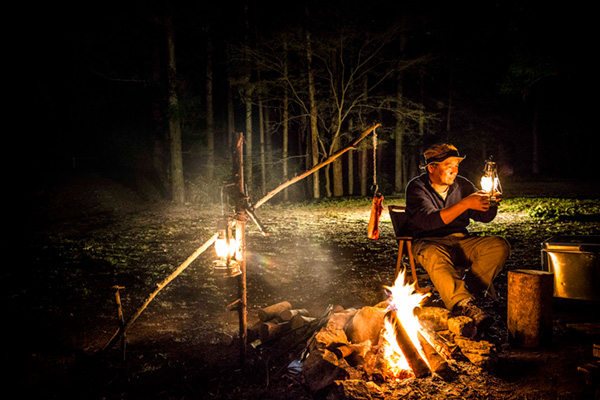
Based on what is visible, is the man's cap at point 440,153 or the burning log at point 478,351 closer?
the burning log at point 478,351

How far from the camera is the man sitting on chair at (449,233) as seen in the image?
394 cm

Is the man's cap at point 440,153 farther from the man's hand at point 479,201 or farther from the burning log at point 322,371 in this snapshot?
the burning log at point 322,371

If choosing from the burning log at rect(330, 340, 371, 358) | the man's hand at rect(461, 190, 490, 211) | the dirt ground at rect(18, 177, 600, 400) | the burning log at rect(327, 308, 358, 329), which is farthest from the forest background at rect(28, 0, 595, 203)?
the burning log at rect(330, 340, 371, 358)

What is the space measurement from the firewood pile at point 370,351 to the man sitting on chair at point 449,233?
313 millimetres

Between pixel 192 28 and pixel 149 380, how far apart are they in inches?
724

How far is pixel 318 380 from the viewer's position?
3.11m

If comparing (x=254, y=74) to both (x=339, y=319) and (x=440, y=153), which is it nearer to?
(x=440, y=153)


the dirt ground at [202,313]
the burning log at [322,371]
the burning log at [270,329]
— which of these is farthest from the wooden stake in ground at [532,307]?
the burning log at [270,329]

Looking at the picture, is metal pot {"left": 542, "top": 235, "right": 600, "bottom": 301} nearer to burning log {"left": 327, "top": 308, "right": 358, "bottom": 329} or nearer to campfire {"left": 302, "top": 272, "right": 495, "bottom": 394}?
campfire {"left": 302, "top": 272, "right": 495, "bottom": 394}

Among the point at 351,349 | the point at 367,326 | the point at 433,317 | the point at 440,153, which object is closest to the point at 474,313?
the point at 433,317

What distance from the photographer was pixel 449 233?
14.9ft

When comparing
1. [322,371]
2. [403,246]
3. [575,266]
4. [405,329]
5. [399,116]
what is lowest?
[322,371]

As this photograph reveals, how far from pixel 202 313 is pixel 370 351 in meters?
2.53

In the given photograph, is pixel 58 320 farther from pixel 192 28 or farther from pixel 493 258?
pixel 192 28
